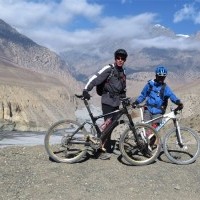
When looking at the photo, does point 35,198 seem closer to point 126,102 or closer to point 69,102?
point 126,102

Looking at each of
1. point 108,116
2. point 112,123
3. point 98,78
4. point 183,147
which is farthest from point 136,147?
point 98,78

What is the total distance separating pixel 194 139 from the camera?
10.6m

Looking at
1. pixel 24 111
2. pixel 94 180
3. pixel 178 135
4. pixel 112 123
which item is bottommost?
pixel 24 111

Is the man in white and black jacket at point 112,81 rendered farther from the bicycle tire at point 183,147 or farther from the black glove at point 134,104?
the bicycle tire at point 183,147

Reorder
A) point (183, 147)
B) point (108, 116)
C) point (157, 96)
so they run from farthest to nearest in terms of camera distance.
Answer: point (157, 96) → point (183, 147) → point (108, 116)

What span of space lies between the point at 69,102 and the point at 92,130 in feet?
614

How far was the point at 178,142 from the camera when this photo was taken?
1073 cm

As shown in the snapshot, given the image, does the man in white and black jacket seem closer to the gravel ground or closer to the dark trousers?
the dark trousers

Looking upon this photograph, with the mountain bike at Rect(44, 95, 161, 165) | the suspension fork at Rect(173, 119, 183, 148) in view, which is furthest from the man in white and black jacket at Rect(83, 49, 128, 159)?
the suspension fork at Rect(173, 119, 183, 148)

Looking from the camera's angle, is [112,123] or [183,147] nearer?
[112,123]

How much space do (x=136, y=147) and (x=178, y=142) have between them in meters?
1.03

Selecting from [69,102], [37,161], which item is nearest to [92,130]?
[37,161]

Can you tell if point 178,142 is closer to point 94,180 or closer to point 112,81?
point 112,81

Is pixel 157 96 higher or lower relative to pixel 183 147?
higher
